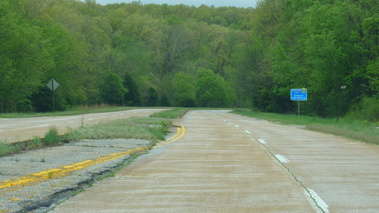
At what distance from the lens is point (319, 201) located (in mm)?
7367

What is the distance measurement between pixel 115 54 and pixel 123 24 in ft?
35.2

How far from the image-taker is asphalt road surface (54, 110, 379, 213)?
23.2 feet

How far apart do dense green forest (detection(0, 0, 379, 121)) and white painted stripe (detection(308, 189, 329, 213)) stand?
34454 millimetres

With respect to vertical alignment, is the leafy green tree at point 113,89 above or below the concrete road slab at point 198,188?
above

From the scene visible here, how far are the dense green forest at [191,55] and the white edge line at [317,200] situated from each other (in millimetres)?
34459

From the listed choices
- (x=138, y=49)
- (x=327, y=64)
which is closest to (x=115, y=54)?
(x=138, y=49)

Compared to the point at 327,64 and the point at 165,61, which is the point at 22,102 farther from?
the point at 165,61

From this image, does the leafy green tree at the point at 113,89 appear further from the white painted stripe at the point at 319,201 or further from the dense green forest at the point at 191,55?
the white painted stripe at the point at 319,201

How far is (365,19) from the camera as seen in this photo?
43500 mm

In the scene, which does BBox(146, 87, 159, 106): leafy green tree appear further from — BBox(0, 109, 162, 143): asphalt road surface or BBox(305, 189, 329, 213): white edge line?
BBox(305, 189, 329, 213): white edge line

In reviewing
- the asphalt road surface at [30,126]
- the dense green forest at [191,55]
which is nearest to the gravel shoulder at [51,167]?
the asphalt road surface at [30,126]

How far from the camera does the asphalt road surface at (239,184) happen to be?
7.09 metres

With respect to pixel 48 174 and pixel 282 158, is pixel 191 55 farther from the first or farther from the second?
pixel 48 174

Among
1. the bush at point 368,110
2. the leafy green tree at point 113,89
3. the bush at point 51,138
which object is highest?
the leafy green tree at point 113,89
